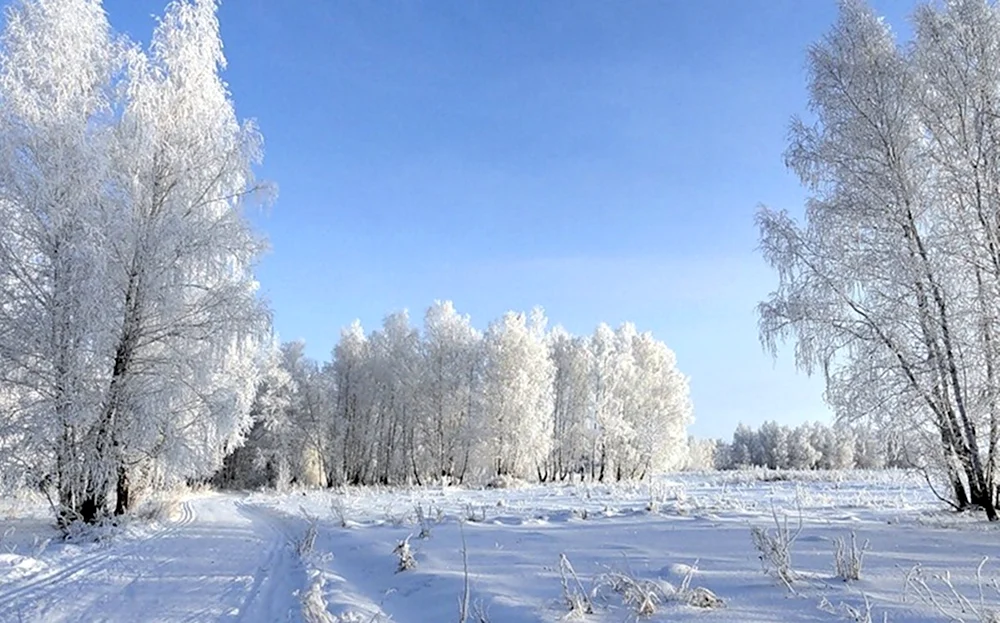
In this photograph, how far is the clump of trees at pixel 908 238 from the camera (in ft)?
27.0

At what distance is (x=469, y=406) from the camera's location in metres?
36.1

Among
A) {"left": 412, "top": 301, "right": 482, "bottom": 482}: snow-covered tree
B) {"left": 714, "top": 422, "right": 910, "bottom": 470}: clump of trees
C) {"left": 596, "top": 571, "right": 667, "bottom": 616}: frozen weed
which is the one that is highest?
{"left": 412, "top": 301, "right": 482, "bottom": 482}: snow-covered tree

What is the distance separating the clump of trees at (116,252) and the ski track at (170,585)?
2284mm

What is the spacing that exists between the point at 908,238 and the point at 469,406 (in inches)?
1142

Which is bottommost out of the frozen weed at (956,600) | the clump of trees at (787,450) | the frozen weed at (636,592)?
the clump of trees at (787,450)

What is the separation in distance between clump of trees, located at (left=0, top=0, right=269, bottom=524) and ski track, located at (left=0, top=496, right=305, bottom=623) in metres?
2.28

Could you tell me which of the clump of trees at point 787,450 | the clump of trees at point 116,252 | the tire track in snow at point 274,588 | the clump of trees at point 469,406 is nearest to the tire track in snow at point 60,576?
the tire track in snow at point 274,588

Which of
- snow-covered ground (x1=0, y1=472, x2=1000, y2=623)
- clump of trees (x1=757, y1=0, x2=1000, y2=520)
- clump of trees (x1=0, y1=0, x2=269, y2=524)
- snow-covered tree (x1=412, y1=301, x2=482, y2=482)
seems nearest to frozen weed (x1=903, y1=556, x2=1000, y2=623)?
snow-covered ground (x1=0, y1=472, x2=1000, y2=623)

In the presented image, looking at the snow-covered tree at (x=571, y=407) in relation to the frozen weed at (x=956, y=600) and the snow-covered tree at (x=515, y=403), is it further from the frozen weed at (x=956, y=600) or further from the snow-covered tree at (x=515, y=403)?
the frozen weed at (x=956, y=600)

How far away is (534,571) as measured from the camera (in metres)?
5.80

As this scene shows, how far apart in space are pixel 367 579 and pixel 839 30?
11479 millimetres

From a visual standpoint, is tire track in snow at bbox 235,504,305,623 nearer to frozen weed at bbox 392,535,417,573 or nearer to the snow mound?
frozen weed at bbox 392,535,417,573

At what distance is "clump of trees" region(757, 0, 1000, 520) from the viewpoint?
27.0ft

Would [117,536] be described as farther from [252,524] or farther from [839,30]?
[839,30]
